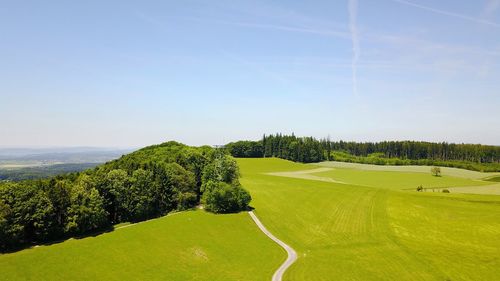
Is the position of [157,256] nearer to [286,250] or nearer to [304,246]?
[286,250]

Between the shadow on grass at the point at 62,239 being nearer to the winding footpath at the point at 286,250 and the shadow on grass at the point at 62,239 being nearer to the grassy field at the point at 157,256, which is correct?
the grassy field at the point at 157,256

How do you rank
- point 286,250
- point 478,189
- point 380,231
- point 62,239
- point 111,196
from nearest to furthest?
1. point 286,250
2. point 62,239
3. point 380,231
4. point 111,196
5. point 478,189

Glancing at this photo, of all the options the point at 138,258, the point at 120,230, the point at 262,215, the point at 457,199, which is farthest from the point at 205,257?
the point at 457,199

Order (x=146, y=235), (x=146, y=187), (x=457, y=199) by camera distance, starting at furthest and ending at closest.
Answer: (x=457, y=199)
(x=146, y=187)
(x=146, y=235)

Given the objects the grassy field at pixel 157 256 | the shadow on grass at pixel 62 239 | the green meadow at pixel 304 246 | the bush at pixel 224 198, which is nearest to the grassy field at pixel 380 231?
the green meadow at pixel 304 246

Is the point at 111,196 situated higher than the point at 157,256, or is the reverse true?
the point at 111,196

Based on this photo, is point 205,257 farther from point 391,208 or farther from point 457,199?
point 457,199

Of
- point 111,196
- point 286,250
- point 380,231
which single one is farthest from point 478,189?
point 111,196
